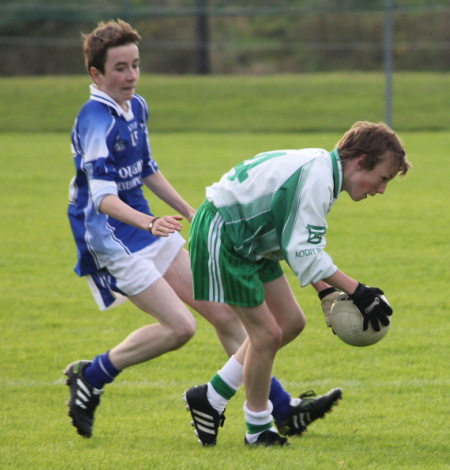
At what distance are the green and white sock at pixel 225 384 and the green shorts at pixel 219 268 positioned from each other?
426mm

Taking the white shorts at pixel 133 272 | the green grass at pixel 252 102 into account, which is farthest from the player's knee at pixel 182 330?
the green grass at pixel 252 102

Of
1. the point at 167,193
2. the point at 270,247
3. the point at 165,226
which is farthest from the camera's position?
the point at 167,193

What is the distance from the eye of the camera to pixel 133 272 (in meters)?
4.95

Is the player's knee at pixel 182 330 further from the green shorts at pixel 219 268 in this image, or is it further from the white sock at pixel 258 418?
the white sock at pixel 258 418

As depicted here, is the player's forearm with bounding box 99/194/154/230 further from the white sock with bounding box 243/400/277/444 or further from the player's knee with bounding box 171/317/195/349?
the white sock with bounding box 243/400/277/444

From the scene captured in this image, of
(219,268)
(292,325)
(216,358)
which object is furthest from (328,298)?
(216,358)

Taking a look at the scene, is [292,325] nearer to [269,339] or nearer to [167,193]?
[269,339]

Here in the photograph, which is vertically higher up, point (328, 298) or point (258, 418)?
point (328, 298)

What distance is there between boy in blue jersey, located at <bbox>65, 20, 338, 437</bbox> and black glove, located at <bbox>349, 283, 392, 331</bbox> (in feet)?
2.65

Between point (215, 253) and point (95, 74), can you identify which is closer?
point (215, 253)

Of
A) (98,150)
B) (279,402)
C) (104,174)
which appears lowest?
(279,402)

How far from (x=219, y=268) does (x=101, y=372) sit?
914mm

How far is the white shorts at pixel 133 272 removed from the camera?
16.2ft

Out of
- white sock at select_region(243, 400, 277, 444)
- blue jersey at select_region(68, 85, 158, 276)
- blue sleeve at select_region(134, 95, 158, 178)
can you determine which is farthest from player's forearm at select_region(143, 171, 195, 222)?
white sock at select_region(243, 400, 277, 444)
